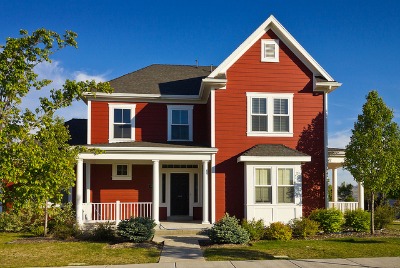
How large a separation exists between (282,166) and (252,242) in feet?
13.6

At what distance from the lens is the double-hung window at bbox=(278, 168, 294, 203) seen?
17469mm

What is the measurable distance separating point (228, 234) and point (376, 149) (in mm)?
6907

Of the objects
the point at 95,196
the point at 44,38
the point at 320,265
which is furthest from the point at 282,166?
the point at 44,38

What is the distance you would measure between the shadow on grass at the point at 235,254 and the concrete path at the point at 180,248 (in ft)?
1.26

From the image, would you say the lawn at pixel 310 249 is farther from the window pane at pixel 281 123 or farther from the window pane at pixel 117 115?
the window pane at pixel 117 115

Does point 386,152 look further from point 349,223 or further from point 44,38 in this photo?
point 44,38

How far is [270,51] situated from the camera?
1870 centimetres

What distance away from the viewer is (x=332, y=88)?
61.2 feet

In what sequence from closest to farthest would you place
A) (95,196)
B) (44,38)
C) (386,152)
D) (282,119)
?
(44,38) < (386,152) < (282,119) < (95,196)

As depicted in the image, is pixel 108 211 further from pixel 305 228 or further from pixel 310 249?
pixel 310 249

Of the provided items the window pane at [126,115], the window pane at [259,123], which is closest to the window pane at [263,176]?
the window pane at [259,123]

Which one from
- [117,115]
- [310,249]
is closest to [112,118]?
[117,115]

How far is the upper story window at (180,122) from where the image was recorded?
20.1 m

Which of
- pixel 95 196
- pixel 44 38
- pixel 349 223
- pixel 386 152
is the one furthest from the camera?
pixel 95 196
